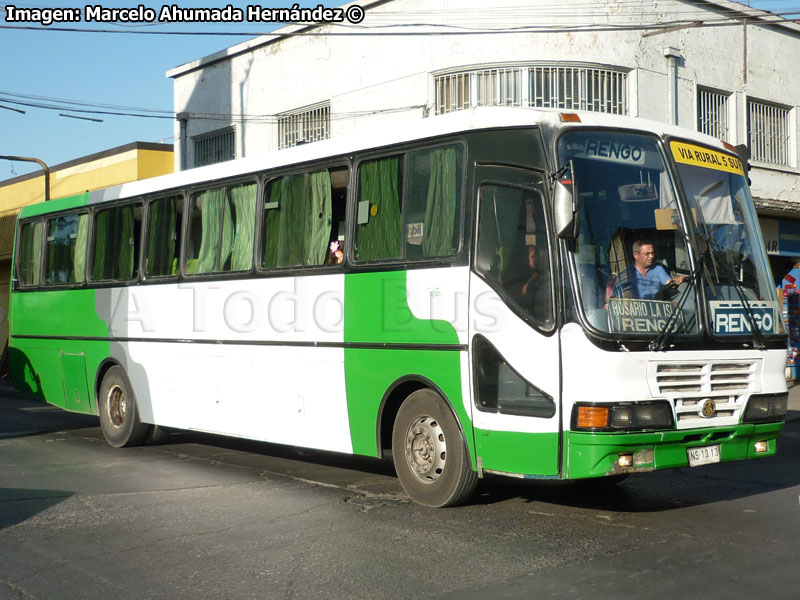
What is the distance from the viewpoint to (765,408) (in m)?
7.72

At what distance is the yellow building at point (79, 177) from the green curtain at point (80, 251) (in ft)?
52.1

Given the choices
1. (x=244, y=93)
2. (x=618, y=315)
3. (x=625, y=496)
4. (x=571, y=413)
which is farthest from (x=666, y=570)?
(x=244, y=93)

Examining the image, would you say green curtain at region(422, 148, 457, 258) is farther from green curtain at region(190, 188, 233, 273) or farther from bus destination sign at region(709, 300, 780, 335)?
green curtain at region(190, 188, 233, 273)

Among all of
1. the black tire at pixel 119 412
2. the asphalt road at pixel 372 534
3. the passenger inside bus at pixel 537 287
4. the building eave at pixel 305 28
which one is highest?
the building eave at pixel 305 28

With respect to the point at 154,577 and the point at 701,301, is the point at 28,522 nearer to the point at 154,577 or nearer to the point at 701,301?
the point at 154,577

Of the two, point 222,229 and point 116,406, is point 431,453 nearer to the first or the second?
point 222,229

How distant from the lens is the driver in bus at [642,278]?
7.13 m

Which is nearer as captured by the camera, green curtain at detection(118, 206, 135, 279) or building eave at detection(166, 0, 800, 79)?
green curtain at detection(118, 206, 135, 279)

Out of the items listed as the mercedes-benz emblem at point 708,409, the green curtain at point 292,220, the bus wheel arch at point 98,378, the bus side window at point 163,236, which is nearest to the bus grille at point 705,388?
the mercedes-benz emblem at point 708,409

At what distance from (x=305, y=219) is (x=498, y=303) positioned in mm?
2844

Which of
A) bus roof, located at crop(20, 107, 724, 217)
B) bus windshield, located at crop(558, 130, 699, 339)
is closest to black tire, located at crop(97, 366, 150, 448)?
bus roof, located at crop(20, 107, 724, 217)

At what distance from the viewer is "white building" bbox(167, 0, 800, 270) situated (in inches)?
729

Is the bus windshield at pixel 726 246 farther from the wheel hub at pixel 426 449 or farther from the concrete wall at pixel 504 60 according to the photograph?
the concrete wall at pixel 504 60

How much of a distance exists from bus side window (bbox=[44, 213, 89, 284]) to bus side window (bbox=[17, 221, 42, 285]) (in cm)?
30
